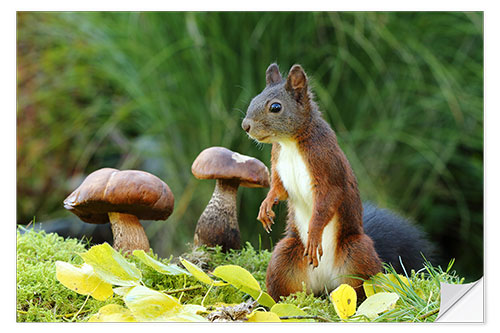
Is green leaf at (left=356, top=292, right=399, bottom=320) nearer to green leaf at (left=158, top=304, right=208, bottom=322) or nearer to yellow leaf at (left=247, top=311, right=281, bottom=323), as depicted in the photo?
yellow leaf at (left=247, top=311, right=281, bottom=323)

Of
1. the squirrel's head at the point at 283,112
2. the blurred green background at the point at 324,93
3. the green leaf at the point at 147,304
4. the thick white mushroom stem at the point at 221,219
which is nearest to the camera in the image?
the green leaf at the point at 147,304

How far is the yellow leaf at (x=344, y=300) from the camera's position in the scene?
932mm

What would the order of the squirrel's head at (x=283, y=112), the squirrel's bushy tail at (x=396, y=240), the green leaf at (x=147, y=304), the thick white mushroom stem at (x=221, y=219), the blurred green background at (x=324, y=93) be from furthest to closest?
the blurred green background at (x=324, y=93), the thick white mushroom stem at (x=221, y=219), the squirrel's bushy tail at (x=396, y=240), the squirrel's head at (x=283, y=112), the green leaf at (x=147, y=304)

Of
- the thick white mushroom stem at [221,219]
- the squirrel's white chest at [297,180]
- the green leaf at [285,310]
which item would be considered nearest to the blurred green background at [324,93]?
the thick white mushroom stem at [221,219]

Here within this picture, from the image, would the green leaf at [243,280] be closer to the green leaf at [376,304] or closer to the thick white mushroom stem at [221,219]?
the green leaf at [376,304]

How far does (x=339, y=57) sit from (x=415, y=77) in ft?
0.93

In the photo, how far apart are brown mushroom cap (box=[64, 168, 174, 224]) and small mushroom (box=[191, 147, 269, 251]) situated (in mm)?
100

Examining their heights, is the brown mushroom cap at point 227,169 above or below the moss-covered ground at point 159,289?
above

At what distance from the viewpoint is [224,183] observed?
1.25 metres

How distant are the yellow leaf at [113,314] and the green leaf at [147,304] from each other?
42 mm

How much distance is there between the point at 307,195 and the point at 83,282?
0.42 m

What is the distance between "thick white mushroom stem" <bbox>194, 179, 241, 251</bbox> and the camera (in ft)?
4.13

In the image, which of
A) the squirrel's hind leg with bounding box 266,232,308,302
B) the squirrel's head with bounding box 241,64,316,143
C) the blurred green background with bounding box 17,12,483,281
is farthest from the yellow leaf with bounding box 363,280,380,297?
the blurred green background with bounding box 17,12,483,281

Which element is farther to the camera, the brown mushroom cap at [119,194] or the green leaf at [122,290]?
the brown mushroom cap at [119,194]
